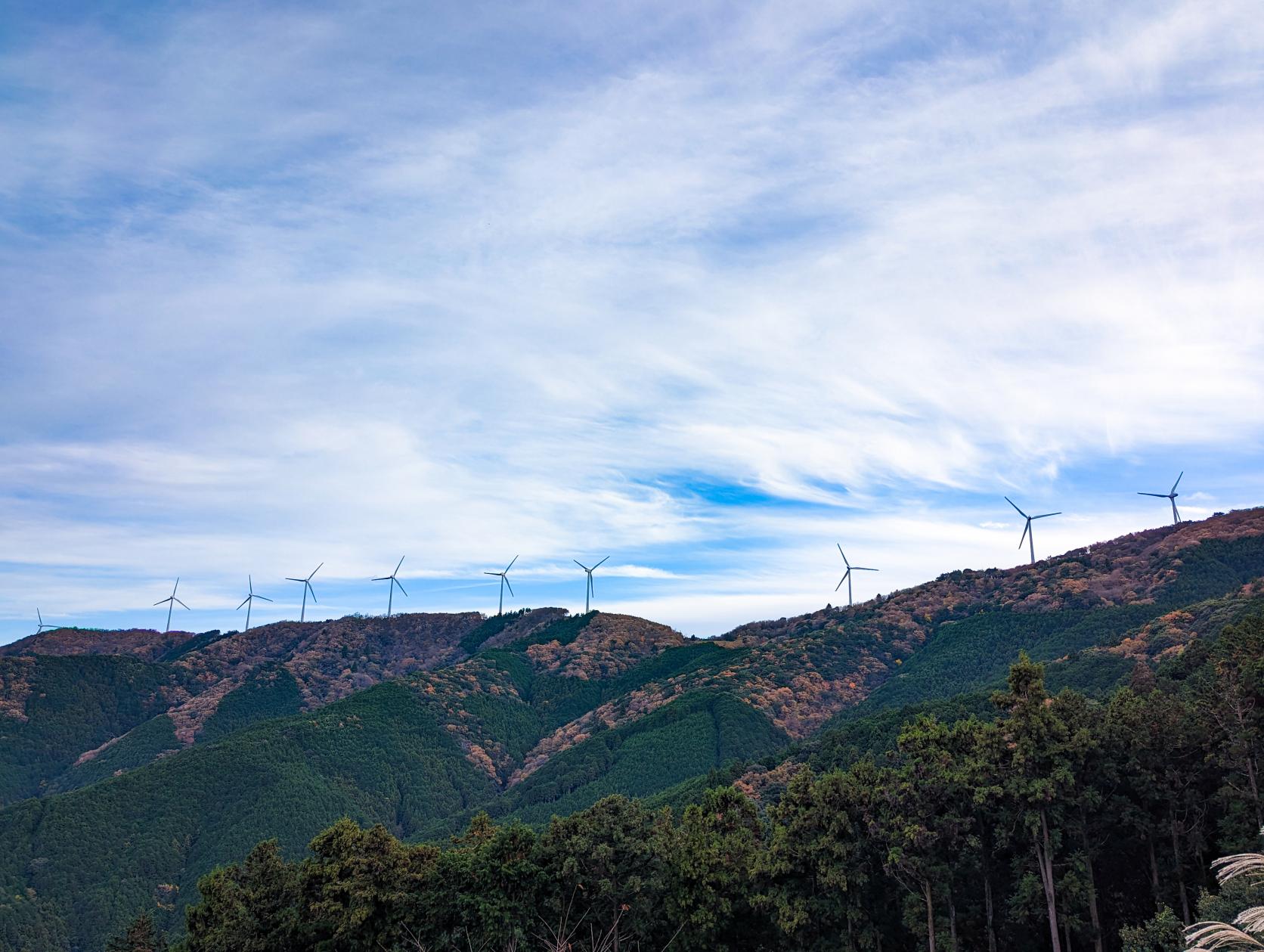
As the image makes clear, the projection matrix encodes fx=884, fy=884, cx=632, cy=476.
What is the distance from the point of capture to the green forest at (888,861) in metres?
56.4

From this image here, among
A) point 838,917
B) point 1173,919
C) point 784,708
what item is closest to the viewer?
point 1173,919

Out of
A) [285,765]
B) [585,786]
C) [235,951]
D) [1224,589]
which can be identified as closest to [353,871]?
[235,951]

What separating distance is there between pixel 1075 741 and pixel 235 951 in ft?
194

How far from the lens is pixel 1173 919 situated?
4500 centimetres

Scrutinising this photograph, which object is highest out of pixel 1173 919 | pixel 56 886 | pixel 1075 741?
pixel 1075 741

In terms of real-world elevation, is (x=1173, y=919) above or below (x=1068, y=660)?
below

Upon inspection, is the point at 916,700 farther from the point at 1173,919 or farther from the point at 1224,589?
the point at 1173,919

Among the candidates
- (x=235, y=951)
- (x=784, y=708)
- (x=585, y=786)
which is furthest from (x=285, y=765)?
(x=235, y=951)

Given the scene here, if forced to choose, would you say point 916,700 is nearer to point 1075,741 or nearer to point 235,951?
point 1075,741

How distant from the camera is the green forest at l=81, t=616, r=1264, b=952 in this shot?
2219 inches

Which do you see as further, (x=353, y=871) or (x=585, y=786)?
(x=585, y=786)

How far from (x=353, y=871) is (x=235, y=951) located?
10.2 metres

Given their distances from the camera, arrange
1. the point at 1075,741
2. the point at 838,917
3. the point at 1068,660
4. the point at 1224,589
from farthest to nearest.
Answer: the point at 1224,589 < the point at 1068,660 < the point at 838,917 < the point at 1075,741

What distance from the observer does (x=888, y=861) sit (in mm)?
59281
